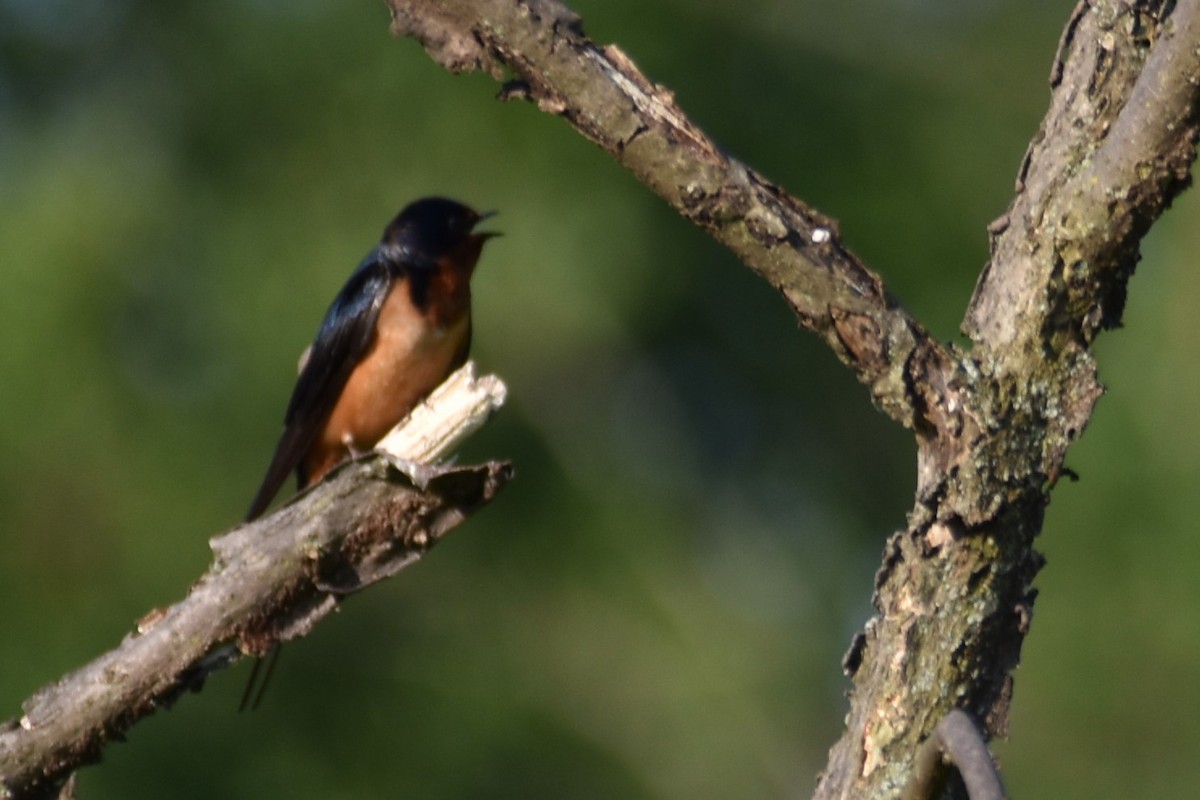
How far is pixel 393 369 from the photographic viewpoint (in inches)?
196

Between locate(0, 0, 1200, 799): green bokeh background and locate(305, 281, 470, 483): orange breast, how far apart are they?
1.35 meters

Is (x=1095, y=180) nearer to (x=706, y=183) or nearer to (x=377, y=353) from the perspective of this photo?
(x=706, y=183)

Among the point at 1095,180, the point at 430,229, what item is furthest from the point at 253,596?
the point at 430,229

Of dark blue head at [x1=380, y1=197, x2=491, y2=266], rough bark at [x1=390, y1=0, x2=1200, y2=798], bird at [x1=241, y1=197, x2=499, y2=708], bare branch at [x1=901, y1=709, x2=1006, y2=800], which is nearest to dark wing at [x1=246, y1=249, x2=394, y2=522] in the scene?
bird at [x1=241, y1=197, x2=499, y2=708]

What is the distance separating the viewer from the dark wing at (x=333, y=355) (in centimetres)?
500

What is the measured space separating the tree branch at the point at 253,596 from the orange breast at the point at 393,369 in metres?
1.82

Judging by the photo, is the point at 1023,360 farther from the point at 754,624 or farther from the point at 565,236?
the point at 754,624

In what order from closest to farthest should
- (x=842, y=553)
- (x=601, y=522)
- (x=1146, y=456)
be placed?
(x=1146, y=456)
(x=601, y=522)
(x=842, y=553)

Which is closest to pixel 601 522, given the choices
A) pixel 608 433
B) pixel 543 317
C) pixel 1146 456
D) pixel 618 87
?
pixel 608 433

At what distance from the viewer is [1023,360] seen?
2.41 metres

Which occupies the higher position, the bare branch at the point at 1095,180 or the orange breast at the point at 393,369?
the orange breast at the point at 393,369

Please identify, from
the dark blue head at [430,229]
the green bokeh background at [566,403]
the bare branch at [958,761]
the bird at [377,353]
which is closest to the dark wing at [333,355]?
the bird at [377,353]

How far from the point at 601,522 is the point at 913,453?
8.50 feet

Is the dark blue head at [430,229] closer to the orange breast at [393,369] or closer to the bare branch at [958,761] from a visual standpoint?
the orange breast at [393,369]
